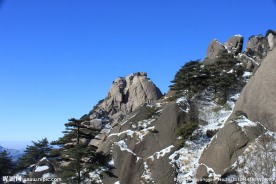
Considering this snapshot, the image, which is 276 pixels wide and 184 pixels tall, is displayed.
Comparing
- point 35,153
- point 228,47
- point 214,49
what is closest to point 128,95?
point 214,49

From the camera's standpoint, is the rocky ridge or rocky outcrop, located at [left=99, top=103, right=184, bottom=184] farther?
rocky outcrop, located at [left=99, top=103, right=184, bottom=184]

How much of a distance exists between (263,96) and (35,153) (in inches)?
1498

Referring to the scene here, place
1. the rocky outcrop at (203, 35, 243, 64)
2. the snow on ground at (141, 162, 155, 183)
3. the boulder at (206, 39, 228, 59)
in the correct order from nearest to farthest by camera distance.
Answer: the snow on ground at (141, 162, 155, 183), the boulder at (206, 39, 228, 59), the rocky outcrop at (203, 35, 243, 64)

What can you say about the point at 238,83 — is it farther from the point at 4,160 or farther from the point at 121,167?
the point at 4,160

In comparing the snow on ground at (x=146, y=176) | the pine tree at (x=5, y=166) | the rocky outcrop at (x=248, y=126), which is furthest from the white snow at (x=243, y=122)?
the pine tree at (x=5, y=166)

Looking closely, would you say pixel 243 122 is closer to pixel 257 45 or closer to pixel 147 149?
pixel 147 149

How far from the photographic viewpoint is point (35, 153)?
5025 centimetres

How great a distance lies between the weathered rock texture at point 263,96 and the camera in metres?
28.5

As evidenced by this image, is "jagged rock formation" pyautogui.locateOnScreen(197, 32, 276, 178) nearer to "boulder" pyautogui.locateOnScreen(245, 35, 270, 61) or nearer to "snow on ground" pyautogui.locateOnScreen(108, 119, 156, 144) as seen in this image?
"snow on ground" pyautogui.locateOnScreen(108, 119, 156, 144)

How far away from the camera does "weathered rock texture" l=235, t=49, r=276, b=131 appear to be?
28.5 meters

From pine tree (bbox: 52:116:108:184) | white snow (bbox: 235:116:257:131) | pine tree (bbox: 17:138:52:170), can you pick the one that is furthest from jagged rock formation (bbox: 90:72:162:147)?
pine tree (bbox: 52:116:108:184)

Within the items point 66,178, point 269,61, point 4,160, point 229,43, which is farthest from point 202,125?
point 229,43

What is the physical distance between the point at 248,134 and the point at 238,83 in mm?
20203

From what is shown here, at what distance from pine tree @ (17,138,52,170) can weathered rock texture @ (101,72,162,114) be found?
2370cm
